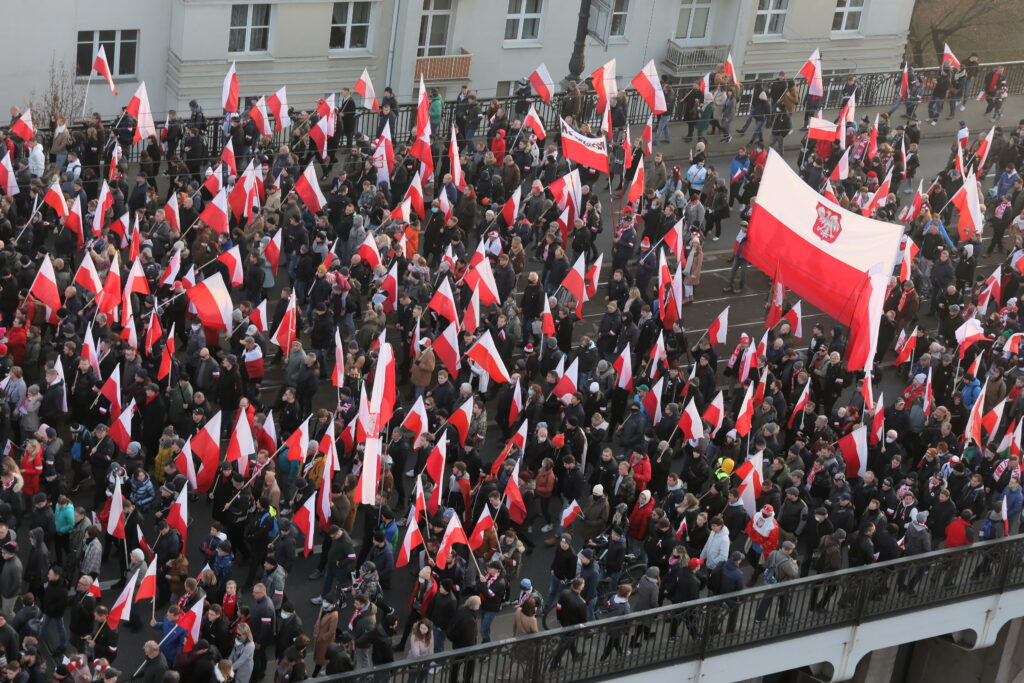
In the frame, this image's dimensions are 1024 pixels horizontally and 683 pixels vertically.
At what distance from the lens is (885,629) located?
24688 millimetres

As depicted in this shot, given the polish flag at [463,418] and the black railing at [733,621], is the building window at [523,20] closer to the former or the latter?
the polish flag at [463,418]

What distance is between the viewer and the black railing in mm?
21812

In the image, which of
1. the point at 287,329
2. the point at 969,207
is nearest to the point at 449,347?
the point at 287,329

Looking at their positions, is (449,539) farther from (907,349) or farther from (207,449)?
(907,349)

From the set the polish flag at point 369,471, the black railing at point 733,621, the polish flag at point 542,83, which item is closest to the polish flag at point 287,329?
the polish flag at point 369,471

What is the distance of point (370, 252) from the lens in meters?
29.6

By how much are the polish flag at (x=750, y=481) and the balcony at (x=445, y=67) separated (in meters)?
22.3

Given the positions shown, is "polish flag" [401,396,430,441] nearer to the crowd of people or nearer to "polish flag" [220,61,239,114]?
the crowd of people

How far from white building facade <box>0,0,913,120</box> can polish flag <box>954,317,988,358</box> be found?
18608 mm

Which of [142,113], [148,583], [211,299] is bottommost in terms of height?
[148,583]

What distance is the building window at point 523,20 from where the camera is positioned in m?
45.8

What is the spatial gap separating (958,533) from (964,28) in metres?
41.3

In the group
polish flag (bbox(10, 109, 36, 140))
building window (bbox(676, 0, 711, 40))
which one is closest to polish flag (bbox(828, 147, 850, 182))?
building window (bbox(676, 0, 711, 40))

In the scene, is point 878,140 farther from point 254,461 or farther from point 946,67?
point 254,461
